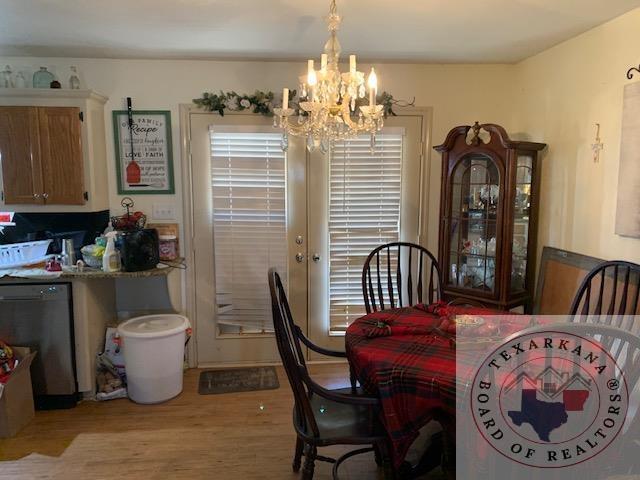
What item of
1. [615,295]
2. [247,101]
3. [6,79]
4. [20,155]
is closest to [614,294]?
[615,295]

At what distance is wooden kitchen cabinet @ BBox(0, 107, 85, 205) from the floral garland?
86cm

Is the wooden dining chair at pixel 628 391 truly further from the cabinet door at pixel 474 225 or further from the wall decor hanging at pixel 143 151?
the wall decor hanging at pixel 143 151

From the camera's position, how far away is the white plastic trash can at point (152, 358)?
292 cm

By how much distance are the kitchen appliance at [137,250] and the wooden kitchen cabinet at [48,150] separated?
0.38m

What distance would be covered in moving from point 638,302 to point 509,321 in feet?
2.35

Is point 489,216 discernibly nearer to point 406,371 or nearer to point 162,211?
point 406,371

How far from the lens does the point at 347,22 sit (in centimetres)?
256

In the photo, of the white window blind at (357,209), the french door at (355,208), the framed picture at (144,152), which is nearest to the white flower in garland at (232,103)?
the framed picture at (144,152)

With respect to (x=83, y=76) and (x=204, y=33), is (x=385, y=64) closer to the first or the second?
(x=204, y=33)

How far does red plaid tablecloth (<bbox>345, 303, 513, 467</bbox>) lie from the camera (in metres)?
1.62

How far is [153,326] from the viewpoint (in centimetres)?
305

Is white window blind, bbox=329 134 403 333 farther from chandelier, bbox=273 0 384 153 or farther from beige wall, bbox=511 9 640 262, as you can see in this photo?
chandelier, bbox=273 0 384 153

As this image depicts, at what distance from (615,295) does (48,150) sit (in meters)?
3.46

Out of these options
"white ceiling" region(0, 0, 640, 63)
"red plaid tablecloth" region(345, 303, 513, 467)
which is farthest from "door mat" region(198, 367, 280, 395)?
"white ceiling" region(0, 0, 640, 63)
